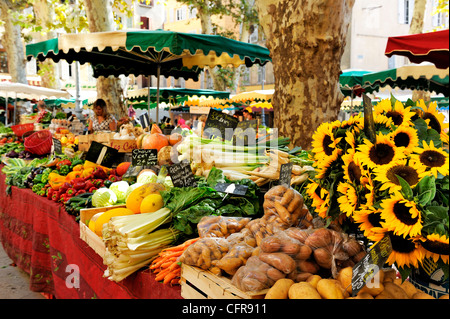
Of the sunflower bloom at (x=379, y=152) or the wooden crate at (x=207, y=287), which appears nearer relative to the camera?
the sunflower bloom at (x=379, y=152)

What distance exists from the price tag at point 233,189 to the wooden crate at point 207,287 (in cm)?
Result: 75

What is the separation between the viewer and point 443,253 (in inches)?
49.8

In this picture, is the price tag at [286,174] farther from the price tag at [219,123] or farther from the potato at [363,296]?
the price tag at [219,123]

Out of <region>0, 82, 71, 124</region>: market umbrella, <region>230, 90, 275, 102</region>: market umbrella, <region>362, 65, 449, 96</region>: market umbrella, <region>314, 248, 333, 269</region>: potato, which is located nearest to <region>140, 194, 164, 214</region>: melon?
<region>314, 248, 333, 269</region>: potato

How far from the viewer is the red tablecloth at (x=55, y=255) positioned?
7.28 feet

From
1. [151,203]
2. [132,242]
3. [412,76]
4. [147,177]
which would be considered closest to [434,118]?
[132,242]

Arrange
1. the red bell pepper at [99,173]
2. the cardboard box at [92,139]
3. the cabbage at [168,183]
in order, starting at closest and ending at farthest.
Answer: the cabbage at [168,183] < the red bell pepper at [99,173] < the cardboard box at [92,139]

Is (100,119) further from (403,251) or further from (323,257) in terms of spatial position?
(403,251)

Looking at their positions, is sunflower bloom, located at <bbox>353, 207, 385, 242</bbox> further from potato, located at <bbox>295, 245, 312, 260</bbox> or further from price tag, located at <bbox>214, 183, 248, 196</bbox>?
price tag, located at <bbox>214, 183, 248, 196</bbox>

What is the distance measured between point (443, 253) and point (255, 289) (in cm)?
64

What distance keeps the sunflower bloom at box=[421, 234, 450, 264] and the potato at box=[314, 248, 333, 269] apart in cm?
36

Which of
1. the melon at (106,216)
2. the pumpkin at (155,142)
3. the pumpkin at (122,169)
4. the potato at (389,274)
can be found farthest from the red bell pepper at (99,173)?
the potato at (389,274)

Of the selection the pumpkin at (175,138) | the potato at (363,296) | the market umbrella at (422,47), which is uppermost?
the market umbrella at (422,47)

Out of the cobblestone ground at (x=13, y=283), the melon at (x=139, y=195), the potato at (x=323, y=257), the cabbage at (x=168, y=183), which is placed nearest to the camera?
the potato at (x=323, y=257)
